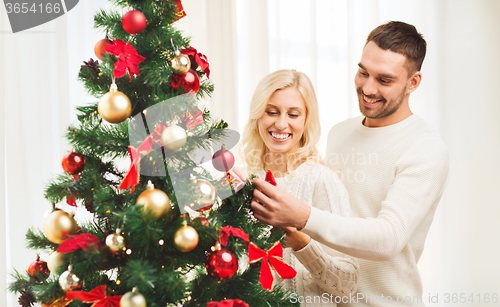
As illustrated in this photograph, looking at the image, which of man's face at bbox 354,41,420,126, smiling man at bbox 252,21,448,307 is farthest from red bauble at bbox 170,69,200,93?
man's face at bbox 354,41,420,126

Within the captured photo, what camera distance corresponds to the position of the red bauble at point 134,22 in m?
0.67

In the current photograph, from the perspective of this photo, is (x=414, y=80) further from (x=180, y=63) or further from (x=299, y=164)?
(x=180, y=63)

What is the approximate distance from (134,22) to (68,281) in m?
0.46

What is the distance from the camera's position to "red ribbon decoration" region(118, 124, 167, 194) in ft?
2.08

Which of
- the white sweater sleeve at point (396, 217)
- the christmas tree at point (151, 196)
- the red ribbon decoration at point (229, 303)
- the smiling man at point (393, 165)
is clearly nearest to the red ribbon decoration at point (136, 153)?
the christmas tree at point (151, 196)

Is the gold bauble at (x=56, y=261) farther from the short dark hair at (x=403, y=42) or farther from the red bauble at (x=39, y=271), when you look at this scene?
the short dark hair at (x=403, y=42)

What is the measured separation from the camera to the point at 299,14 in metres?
2.19

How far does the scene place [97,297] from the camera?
0.62m

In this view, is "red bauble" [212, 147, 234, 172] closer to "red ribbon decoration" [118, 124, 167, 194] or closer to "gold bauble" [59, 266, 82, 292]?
Result: "red ribbon decoration" [118, 124, 167, 194]

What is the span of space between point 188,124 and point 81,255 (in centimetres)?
29

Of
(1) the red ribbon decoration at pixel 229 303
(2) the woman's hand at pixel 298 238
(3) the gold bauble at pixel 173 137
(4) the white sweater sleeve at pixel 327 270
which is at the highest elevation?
(3) the gold bauble at pixel 173 137

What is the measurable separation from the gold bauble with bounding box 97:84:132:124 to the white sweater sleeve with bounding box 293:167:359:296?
2.07ft

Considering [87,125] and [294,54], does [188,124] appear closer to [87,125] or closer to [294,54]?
[87,125]

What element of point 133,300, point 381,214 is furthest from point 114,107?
point 381,214
